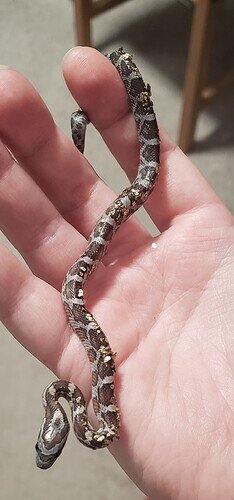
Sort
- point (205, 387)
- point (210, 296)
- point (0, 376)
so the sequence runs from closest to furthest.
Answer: point (205, 387) < point (210, 296) < point (0, 376)

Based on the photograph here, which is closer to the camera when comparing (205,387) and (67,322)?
(205,387)

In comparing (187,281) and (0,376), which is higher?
(187,281)

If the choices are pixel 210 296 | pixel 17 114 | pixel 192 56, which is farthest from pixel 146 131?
pixel 192 56

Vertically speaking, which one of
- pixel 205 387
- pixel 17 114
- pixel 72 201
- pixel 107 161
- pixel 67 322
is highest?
pixel 17 114

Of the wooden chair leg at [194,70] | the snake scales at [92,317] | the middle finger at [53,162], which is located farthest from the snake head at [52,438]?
the wooden chair leg at [194,70]

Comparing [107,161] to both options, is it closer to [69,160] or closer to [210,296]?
[69,160]

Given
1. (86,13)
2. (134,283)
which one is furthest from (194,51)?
(134,283)

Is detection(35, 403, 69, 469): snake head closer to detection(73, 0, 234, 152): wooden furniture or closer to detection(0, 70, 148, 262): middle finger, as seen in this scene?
detection(0, 70, 148, 262): middle finger

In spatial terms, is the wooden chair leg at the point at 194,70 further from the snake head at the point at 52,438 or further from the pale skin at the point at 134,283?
the snake head at the point at 52,438

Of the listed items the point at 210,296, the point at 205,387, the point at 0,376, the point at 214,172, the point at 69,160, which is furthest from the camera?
the point at 214,172
